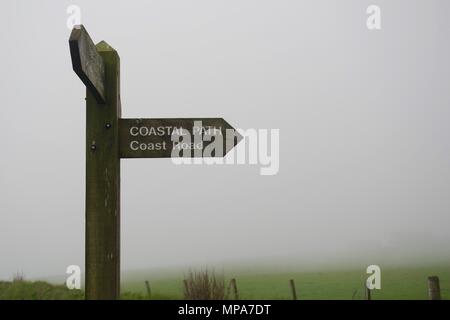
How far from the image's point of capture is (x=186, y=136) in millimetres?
2754

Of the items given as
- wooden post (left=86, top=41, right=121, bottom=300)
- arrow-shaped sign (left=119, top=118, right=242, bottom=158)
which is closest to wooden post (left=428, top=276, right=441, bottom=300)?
arrow-shaped sign (left=119, top=118, right=242, bottom=158)

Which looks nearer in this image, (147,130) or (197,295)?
(147,130)

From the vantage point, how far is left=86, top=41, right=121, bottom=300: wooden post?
8.58 feet

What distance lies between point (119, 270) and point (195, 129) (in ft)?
2.72

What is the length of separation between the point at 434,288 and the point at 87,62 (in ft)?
23.2

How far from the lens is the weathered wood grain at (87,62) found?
2.26 metres

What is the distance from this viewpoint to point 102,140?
266cm

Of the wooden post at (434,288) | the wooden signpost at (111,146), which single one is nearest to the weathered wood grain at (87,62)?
the wooden signpost at (111,146)

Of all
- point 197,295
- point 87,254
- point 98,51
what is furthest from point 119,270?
point 197,295

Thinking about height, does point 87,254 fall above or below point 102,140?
below
